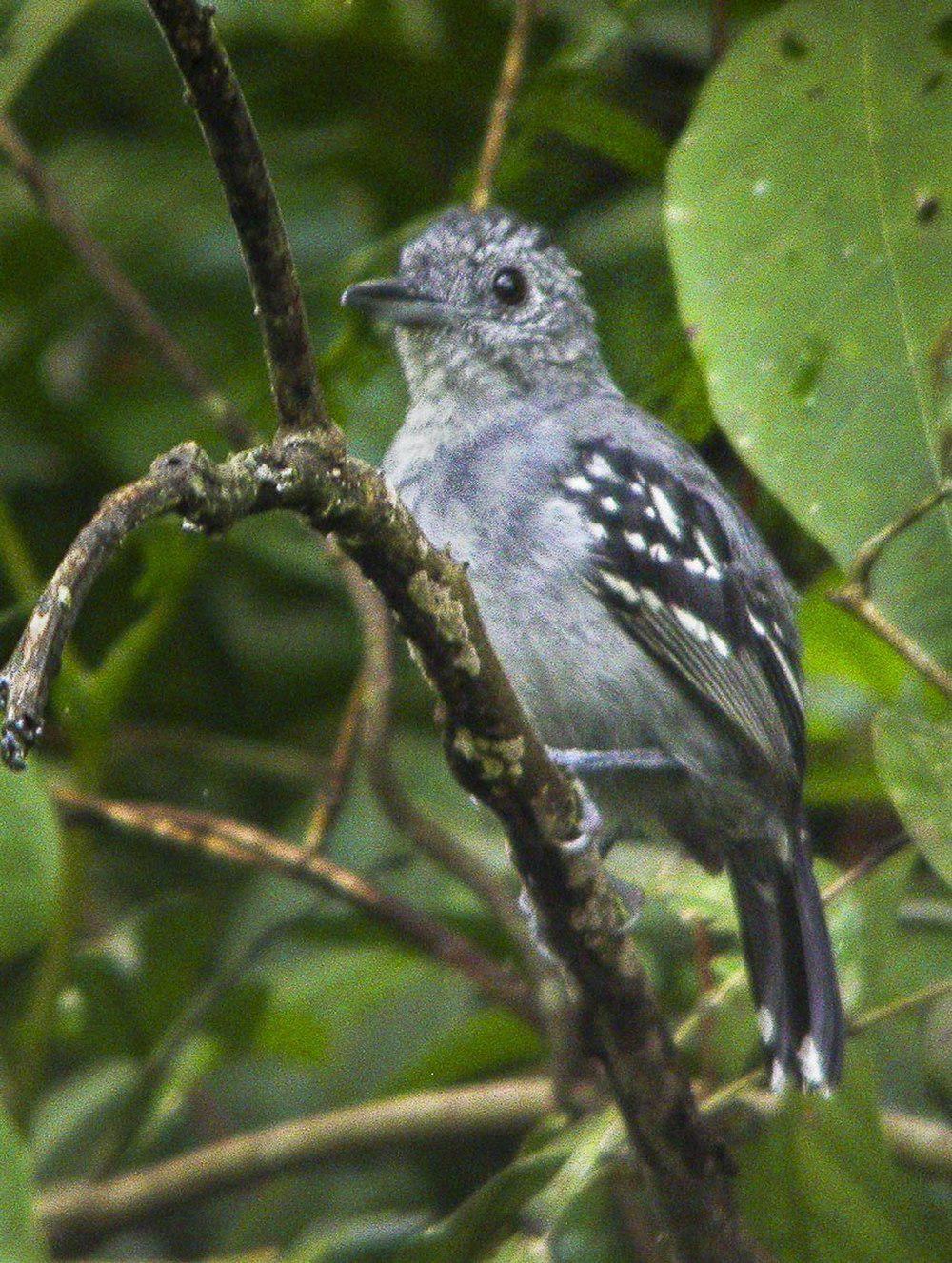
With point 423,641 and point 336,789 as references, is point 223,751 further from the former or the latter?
point 423,641

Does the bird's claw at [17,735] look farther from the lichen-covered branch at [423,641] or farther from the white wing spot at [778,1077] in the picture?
the white wing spot at [778,1077]

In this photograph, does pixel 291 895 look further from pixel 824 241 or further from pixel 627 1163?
pixel 824 241

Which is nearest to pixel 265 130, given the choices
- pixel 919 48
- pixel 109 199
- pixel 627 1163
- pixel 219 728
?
pixel 109 199

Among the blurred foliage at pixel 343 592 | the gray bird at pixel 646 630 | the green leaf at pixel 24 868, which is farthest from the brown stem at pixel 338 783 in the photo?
the green leaf at pixel 24 868

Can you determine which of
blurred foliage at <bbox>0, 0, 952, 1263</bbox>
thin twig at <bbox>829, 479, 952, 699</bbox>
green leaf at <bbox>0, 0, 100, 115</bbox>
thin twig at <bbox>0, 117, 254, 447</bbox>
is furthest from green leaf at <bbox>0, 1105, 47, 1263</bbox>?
green leaf at <bbox>0, 0, 100, 115</bbox>

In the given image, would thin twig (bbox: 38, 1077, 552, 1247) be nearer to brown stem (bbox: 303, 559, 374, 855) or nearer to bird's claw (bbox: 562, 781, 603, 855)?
brown stem (bbox: 303, 559, 374, 855)

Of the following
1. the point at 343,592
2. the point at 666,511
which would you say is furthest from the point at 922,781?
the point at 343,592
